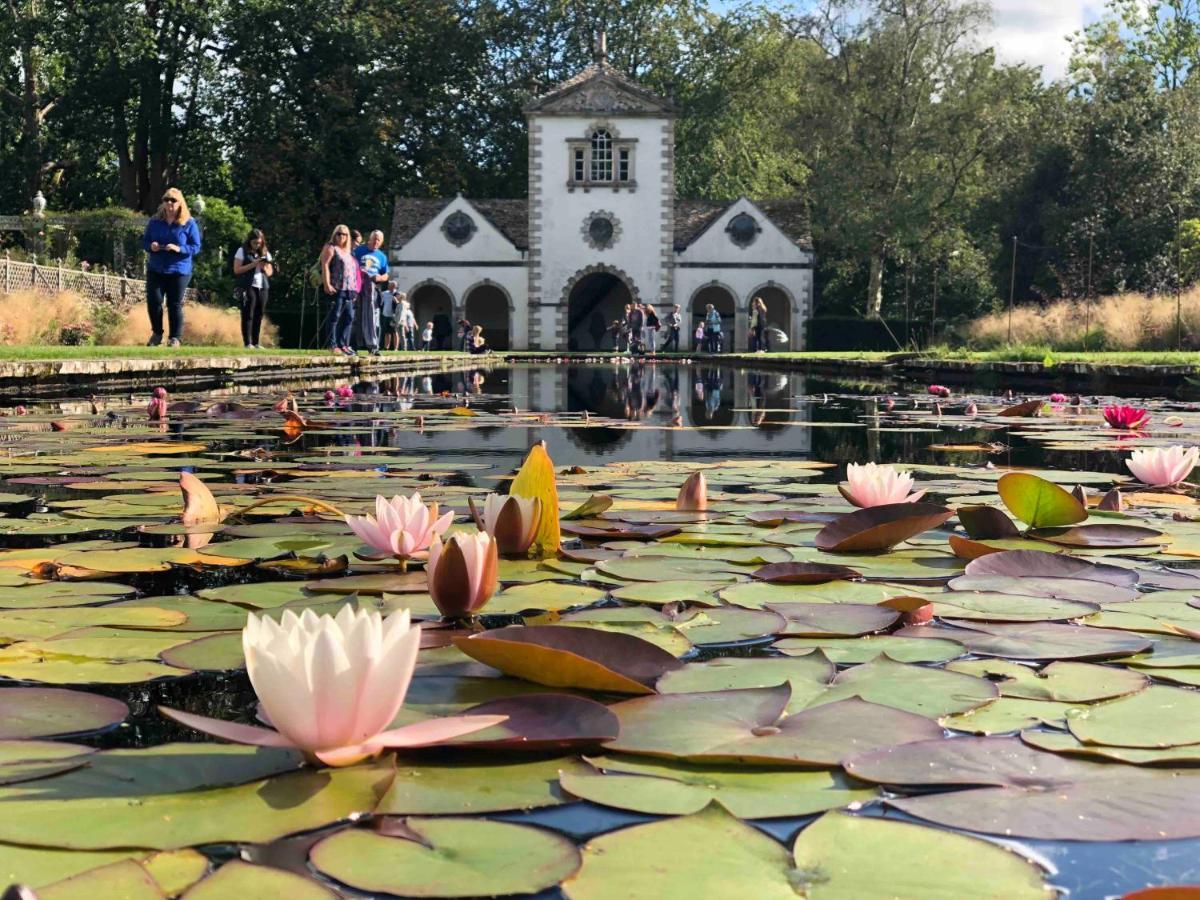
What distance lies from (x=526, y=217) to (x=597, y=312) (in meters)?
4.64

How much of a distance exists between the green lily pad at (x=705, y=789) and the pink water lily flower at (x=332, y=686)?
0.13 meters

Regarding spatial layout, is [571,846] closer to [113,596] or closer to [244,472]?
[113,596]

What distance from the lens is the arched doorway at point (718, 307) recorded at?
135 feet

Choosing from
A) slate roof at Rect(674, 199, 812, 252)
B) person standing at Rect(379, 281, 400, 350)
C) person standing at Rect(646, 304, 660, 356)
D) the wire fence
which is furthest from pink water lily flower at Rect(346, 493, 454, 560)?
slate roof at Rect(674, 199, 812, 252)

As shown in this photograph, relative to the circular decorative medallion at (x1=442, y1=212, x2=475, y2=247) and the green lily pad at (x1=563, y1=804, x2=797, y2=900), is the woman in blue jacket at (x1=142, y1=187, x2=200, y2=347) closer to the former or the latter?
the green lily pad at (x1=563, y1=804, x2=797, y2=900)

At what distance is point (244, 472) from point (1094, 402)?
7.23m

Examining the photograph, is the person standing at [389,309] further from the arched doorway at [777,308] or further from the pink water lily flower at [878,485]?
the pink water lily flower at [878,485]

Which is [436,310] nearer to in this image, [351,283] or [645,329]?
[645,329]

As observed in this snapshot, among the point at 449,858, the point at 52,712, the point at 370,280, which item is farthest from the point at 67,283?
the point at 449,858

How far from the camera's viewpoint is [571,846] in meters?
1.20

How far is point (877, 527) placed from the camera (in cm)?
276

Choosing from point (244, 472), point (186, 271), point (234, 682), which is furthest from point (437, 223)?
point (234, 682)

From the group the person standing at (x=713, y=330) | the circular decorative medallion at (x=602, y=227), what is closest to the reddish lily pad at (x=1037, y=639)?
the person standing at (x=713, y=330)

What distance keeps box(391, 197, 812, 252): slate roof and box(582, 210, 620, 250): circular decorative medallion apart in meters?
1.73
